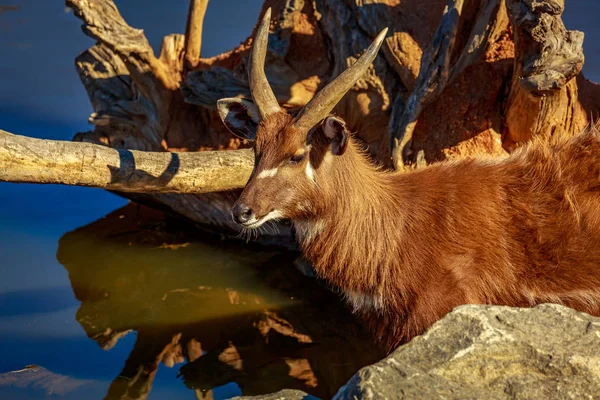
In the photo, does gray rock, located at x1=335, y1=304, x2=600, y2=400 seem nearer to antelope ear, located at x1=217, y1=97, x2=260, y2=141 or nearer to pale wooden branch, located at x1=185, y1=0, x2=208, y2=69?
antelope ear, located at x1=217, y1=97, x2=260, y2=141

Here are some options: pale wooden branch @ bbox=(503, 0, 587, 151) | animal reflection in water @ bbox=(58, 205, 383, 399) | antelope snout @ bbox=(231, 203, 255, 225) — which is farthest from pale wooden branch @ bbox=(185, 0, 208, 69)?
antelope snout @ bbox=(231, 203, 255, 225)

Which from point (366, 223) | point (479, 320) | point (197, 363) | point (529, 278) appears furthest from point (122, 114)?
point (479, 320)

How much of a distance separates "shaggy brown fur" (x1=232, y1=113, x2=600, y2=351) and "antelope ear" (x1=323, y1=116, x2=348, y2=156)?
0.21 feet

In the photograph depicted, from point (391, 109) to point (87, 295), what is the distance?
153 inches

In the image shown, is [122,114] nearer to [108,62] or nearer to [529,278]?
[108,62]

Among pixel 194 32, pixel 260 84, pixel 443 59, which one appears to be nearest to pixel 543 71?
pixel 443 59

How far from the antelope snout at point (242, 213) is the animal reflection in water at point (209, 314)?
164 centimetres

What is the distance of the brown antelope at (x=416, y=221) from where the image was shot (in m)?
4.14

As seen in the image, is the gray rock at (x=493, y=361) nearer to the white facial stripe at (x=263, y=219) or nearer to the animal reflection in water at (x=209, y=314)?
the white facial stripe at (x=263, y=219)

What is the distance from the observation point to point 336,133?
4137 mm

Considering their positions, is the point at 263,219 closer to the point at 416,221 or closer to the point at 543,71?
the point at 416,221

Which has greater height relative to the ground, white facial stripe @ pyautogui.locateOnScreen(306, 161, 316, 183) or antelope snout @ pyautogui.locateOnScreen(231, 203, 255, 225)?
white facial stripe @ pyautogui.locateOnScreen(306, 161, 316, 183)

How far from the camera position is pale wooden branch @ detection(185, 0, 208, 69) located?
8.84 metres

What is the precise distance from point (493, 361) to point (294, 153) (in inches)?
74.1
